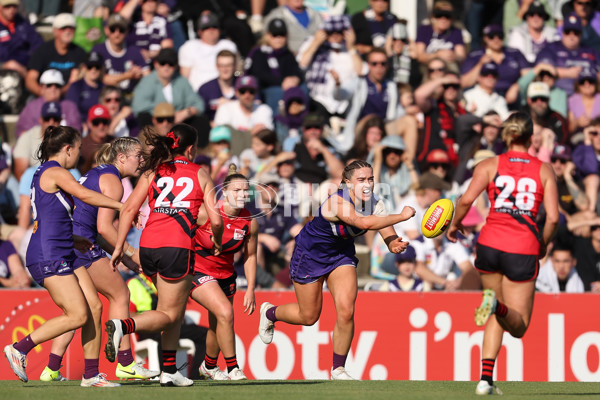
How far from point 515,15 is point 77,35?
24.2ft

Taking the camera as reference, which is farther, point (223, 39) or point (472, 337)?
point (223, 39)

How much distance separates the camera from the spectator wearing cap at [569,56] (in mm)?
17281

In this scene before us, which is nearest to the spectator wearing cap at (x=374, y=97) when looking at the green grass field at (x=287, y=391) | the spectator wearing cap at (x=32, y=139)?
the spectator wearing cap at (x=32, y=139)

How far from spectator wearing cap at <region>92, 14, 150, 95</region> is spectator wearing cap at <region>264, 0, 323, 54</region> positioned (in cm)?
233

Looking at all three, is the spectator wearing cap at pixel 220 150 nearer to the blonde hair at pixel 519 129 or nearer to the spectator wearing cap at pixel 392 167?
the spectator wearing cap at pixel 392 167

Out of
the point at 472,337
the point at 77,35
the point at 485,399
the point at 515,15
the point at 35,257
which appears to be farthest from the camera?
the point at 515,15

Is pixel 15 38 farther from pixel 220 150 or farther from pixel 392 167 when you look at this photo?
pixel 392 167

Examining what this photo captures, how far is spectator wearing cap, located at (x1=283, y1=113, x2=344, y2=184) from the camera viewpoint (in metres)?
15.0

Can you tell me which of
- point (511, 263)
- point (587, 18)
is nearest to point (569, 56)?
point (587, 18)

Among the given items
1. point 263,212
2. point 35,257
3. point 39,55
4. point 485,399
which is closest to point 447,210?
point 485,399

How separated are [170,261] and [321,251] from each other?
1753 millimetres

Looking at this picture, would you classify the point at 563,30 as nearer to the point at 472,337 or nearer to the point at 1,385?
the point at 472,337

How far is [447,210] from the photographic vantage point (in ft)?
30.9

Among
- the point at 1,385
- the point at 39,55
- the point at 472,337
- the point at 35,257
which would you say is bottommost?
the point at 472,337
